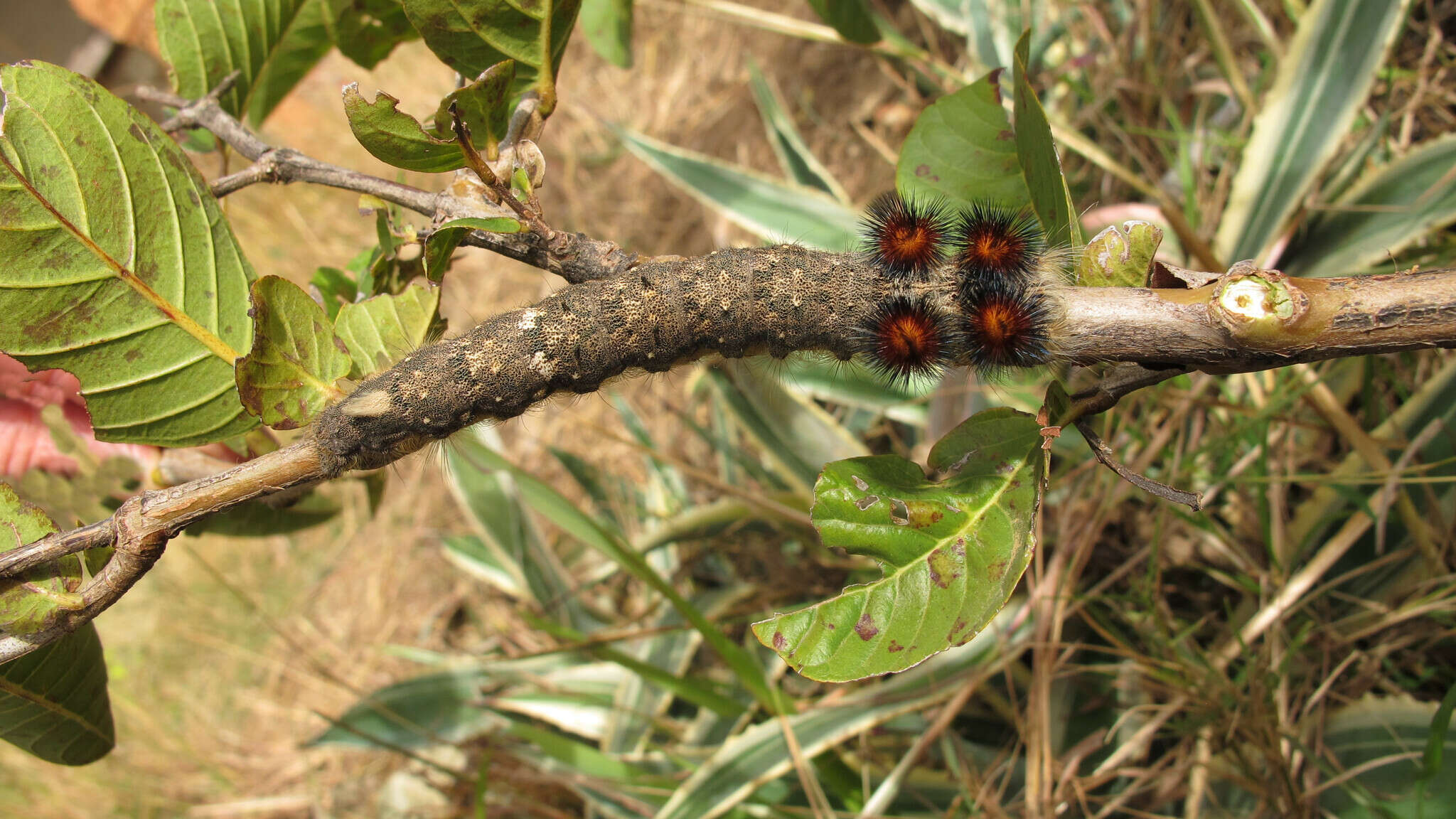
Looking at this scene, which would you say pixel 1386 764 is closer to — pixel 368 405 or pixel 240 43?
pixel 368 405

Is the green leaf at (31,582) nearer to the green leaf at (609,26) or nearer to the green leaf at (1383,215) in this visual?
the green leaf at (609,26)

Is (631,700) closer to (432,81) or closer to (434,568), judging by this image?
(434,568)

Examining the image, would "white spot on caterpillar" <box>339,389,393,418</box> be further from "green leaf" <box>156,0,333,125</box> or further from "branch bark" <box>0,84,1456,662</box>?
"green leaf" <box>156,0,333,125</box>

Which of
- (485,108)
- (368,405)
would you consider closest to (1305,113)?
(485,108)

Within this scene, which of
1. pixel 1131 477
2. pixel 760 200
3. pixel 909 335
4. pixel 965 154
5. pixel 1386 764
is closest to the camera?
pixel 1131 477

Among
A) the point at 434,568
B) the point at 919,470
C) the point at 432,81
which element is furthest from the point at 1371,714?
the point at 432,81

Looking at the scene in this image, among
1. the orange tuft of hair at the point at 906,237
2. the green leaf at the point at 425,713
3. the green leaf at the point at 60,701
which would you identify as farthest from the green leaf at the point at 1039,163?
the green leaf at the point at 425,713
